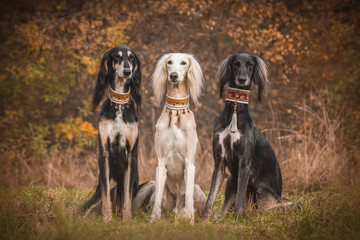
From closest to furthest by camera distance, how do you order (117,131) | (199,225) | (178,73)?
(199,225) < (178,73) < (117,131)

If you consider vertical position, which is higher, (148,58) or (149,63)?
(148,58)

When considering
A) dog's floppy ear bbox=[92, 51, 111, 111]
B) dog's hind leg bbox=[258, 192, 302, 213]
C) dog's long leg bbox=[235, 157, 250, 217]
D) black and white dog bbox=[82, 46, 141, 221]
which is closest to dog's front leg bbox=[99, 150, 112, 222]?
black and white dog bbox=[82, 46, 141, 221]

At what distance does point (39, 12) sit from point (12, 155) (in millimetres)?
2905

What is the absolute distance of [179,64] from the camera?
12.2ft

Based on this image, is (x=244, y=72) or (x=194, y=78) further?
(x=194, y=78)

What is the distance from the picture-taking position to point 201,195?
3.95 meters

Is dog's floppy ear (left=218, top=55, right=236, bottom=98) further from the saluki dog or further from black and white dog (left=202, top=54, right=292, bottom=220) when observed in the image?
the saluki dog

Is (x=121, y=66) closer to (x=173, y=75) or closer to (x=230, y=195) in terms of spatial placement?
(x=173, y=75)

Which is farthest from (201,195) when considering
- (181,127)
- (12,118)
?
(12,118)

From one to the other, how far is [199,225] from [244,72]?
150 centimetres

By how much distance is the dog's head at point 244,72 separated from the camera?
357 cm

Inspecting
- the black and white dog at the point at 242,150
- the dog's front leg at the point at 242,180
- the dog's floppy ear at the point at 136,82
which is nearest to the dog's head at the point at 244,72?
the black and white dog at the point at 242,150

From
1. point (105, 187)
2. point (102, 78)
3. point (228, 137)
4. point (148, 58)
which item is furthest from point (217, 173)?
point (148, 58)

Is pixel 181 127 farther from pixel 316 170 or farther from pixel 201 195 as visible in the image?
pixel 316 170
